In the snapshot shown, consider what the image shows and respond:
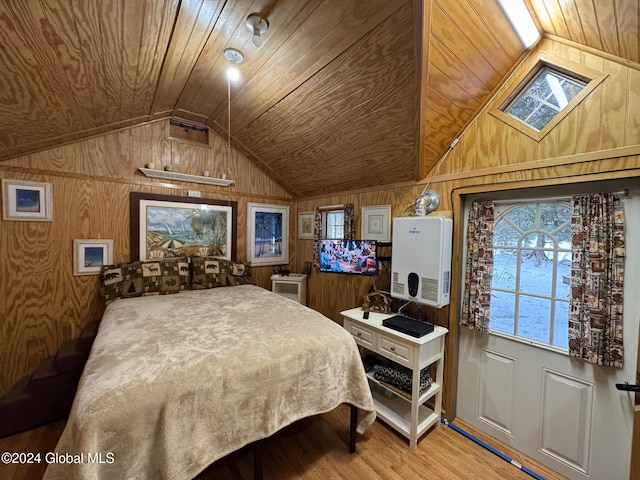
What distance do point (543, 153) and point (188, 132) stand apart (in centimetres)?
369

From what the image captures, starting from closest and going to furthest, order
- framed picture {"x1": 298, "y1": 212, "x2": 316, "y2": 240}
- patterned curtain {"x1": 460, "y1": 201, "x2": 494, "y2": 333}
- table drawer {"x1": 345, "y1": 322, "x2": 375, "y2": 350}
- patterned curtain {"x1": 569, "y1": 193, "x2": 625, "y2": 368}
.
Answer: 1. patterned curtain {"x1": 569, "y1": 193, "x2": 625, "y2": 368}
2. patterned curtain {"x1": 460, "y1": 201, "x2": 494, "y2": 333}
3. table drawer {"x1": 345, "y1": 322, "x2": 375, "y2": 350}
4. framed picture {"x1": 298, "y1": 212, "x2": 316, "y2": 240}

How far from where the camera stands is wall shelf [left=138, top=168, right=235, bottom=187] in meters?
2.90

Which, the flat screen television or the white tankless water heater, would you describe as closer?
the white tankless water heater

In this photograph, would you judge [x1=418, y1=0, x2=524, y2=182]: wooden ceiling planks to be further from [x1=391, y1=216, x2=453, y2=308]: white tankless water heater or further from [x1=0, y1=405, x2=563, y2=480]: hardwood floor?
[x1=0, y1=405, x2=563, y2=480]: hardwood floor

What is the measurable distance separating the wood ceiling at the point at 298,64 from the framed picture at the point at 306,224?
4.28 feet

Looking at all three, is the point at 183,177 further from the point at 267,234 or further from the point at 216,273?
the point at 267,234

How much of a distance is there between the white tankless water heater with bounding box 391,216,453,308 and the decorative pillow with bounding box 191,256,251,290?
1952 mm

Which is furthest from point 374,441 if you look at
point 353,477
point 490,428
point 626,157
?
point 626,157

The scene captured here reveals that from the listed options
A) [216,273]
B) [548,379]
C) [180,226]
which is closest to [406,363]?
[548,379]

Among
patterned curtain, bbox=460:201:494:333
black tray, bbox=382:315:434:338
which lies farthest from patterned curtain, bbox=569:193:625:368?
black tray, bbox=382:315:434:338

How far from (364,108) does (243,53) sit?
101cm

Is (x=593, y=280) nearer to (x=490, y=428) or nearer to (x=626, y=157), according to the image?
(x=626, y=157)

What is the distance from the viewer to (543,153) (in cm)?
172

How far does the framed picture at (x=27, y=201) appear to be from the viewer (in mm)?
2352
